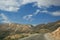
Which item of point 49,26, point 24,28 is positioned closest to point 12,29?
point 24,28

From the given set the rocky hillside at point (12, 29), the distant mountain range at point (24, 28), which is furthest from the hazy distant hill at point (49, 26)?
the rocky hillside at point (12, 29)

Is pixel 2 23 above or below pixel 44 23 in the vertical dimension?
above

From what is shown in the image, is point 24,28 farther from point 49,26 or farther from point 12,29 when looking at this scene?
point 49,26

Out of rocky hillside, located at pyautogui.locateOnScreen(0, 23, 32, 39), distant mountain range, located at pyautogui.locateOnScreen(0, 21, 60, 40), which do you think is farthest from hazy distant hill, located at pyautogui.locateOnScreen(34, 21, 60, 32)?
rocky hillside, located at pyautogui.locateOnScreen(0, 23, 32, 39)

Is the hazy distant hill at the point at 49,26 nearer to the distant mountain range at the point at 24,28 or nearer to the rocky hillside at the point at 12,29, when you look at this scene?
the distant mountain range at the point at 24,28

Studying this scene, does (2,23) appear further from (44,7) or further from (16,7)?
(44,7)

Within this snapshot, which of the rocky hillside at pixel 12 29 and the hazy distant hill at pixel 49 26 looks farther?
the rocky hillside at pixel 12 29

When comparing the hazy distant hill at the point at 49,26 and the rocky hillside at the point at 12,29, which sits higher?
the rocky hillside at the point at 12,29

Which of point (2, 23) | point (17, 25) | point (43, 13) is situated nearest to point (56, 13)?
point (43, 13)
